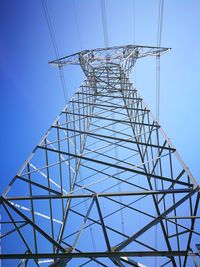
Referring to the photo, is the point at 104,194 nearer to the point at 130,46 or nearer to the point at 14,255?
the point at 14,255

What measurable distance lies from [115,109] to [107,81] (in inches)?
96.9

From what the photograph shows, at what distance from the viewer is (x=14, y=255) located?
398 centimetres

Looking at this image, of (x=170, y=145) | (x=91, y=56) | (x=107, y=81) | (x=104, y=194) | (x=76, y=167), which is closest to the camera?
(x=104, y=194)

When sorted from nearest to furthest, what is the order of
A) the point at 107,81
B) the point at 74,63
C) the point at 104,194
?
the point at 104,194
the point at 107,81
the point at 74,63

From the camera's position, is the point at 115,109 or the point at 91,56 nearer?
the point at 115,109

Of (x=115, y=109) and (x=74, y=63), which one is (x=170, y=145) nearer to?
(x=115, y=109)

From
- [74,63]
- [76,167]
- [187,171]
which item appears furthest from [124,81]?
[187,171]

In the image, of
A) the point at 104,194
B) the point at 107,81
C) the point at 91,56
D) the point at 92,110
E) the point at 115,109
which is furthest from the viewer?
the point at 91,56

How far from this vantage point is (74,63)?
41.8 feet

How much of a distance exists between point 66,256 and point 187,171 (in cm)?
250

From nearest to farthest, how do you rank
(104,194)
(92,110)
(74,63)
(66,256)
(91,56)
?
(66,256) → (104,194) → (92,110) → (74,63) → (91,56)

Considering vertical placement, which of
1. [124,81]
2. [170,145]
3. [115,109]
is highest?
[124,81]

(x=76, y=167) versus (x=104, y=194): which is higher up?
(x=76, y=167)

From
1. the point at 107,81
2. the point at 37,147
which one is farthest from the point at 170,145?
the point at 107,81
